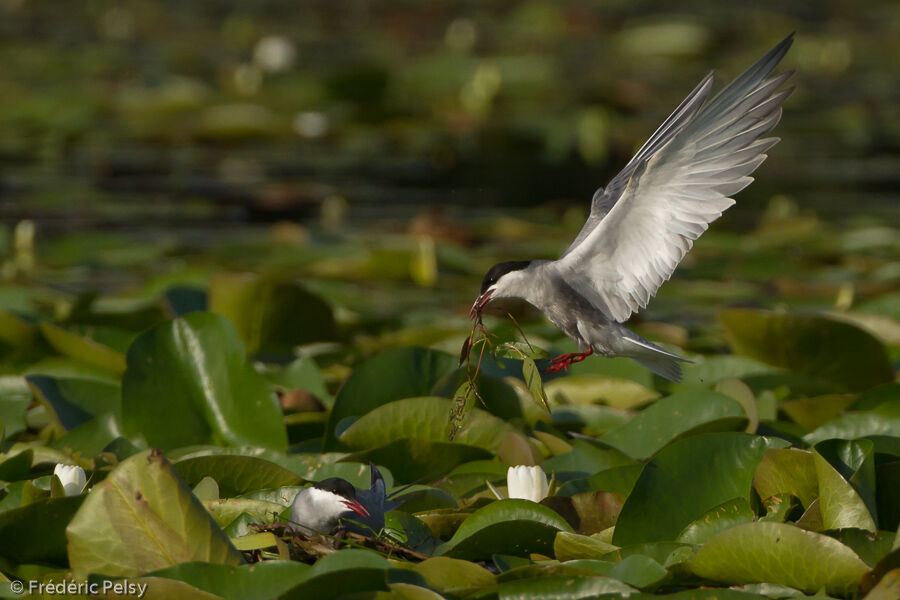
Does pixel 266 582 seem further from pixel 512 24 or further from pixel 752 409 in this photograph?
pixel 512 24

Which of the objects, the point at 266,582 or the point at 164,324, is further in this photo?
the point at 164,324

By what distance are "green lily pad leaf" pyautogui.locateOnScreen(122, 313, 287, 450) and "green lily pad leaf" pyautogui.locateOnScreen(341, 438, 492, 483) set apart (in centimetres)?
41

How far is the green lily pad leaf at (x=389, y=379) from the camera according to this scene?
10.6 feet

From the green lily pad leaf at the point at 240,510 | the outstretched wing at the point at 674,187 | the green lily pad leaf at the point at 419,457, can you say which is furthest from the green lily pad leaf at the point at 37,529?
the outstretched wing at the point at 674,187

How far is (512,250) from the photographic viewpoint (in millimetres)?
6508

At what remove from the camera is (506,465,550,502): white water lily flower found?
256 centimetres

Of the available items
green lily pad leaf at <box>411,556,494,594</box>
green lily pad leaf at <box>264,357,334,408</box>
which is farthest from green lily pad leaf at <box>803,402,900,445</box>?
green lily pad leaf at <box>264,357,334,408</box>

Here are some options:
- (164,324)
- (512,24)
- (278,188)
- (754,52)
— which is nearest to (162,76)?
(278,188)

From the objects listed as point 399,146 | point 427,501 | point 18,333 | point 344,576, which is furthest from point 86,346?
point 399,146

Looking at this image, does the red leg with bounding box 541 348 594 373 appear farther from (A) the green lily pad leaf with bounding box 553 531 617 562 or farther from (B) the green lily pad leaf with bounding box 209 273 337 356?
(B) the green lily pad leaf with bounding box 209 273 337 356

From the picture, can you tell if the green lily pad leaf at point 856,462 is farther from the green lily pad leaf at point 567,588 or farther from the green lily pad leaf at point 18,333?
the green lily pad leaf at point 18,333

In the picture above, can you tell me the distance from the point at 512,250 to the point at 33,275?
98.8 inches

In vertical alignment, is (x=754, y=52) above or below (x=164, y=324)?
above

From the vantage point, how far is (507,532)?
2.37 meters
